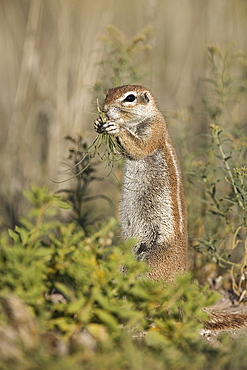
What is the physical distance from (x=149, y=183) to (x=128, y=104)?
26.2 inches

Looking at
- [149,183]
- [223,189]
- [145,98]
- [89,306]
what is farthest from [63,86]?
[89,306]

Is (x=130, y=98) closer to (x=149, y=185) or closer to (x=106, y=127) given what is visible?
(x=106, y=127)

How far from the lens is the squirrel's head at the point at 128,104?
14.7ft

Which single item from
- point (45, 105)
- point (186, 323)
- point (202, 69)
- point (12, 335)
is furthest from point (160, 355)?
point (202, 69)

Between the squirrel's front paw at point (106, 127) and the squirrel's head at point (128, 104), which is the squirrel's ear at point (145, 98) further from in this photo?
the squirrel's front paw at point (106, 127)

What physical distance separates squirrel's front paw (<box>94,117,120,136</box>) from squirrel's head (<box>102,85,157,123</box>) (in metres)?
0.13

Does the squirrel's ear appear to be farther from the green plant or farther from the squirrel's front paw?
the green plant

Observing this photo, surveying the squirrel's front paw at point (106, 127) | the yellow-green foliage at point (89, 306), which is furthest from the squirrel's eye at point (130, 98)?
the yellow-green foliage at point (89, 306)

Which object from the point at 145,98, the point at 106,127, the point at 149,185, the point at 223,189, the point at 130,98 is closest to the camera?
the point at 106,127

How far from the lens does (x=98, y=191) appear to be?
25.9 feet

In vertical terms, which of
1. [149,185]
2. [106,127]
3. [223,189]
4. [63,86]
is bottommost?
[223,189]

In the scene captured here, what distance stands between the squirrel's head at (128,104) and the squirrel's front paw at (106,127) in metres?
0.13

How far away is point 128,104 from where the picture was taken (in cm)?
454

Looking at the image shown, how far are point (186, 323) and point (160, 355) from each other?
0.85ft
